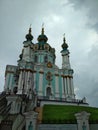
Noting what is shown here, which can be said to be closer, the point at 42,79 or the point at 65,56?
the point at 42,79

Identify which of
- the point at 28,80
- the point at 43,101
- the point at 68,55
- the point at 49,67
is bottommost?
the point at 43,101

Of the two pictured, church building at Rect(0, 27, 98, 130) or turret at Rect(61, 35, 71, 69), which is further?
turret at Rect(61, 35, 71, 69)

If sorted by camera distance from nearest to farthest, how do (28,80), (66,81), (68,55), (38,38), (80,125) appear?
(80,125)
(28,80)
(66,81)
(68,55)
(38,38)

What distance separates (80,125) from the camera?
14.3m

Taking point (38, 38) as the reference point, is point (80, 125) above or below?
below

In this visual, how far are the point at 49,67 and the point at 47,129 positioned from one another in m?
31.0

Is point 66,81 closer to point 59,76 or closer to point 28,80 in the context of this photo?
point 59,76

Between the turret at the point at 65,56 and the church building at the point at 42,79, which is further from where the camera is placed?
the turret at the point at 65,56

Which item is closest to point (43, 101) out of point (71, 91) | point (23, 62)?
point (71, 91)

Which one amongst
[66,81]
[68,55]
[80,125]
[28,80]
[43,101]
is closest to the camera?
[80,125]

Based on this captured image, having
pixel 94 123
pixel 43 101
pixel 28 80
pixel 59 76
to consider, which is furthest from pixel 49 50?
pixel 94 123

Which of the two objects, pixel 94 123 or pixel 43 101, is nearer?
pixel 94 123

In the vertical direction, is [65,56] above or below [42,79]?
above

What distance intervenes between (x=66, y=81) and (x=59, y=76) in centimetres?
255
